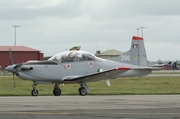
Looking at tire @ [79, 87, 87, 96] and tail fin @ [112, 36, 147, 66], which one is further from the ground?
tail fin @ [112, 36, 147, 66]

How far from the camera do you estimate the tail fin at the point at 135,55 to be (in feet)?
84.4

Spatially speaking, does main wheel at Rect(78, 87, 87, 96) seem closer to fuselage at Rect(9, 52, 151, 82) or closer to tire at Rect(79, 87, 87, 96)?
tire at Rect(79, 87, 87, 96)

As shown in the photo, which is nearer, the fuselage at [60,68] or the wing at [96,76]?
the fuselage at [60,68]

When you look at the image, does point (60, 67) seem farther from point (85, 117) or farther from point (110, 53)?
point (110, 53)

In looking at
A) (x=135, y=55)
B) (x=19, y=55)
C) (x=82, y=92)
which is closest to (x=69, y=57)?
(x=82, y=92)

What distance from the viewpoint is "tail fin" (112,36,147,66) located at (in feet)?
84.4

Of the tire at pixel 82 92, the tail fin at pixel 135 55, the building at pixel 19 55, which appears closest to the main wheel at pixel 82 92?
the tire at pixel 82 92

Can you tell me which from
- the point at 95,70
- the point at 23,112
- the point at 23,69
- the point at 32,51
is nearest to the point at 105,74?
the point at 95,70

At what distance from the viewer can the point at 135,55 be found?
2598 cm

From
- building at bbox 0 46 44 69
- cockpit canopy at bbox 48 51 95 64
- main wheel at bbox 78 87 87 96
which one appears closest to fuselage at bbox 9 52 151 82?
cockpit canopy at bbox 48 51 95 64

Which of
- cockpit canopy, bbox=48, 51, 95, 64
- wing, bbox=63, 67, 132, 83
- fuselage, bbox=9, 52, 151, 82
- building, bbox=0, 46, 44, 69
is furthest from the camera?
building, bbox=0, 46, 44, 69

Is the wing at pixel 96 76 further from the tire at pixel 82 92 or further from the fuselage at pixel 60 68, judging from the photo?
the tire at pixel 82 92

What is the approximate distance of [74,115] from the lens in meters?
13.4

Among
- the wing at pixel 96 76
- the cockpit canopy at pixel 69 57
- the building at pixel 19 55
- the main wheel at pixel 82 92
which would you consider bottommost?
the main wheel at pixel 82 92
